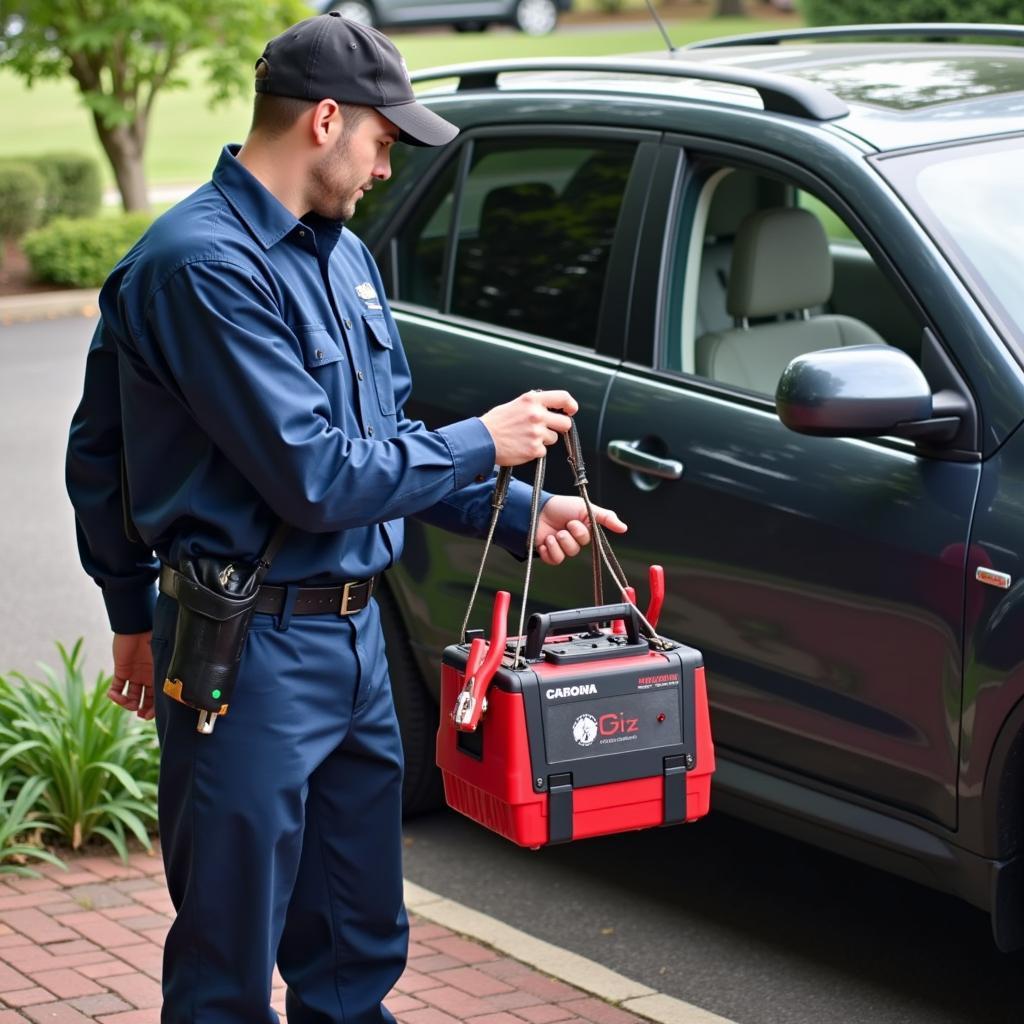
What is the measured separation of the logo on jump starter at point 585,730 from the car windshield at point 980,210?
1.24m

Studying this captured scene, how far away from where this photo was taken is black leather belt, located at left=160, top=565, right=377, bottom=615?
295 cm

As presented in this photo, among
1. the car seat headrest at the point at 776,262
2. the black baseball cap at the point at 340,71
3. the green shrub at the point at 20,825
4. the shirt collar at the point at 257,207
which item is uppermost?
the black baseball cap at the point at 340,71

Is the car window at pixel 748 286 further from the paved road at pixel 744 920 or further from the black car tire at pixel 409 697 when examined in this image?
the paved road at pixel 744 920

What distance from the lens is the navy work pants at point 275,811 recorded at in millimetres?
2932

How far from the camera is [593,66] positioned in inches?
193

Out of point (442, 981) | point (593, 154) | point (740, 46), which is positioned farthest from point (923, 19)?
point (442, 981)

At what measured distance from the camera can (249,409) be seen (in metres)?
2.75

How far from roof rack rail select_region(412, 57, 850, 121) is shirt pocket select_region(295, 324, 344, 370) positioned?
1.62 metres

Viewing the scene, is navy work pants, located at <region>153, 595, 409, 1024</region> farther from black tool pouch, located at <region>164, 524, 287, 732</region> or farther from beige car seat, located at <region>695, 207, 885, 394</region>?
beige car seat, located at <region>695, 207, 885, 394</region>

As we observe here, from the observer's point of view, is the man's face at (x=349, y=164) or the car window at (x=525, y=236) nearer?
the man's face at (x=349, y=164)

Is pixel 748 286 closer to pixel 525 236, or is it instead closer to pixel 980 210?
pixel 525 236

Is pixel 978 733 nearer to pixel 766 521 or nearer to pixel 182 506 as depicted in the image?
pixel 766 521

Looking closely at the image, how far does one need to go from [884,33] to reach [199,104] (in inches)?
1263

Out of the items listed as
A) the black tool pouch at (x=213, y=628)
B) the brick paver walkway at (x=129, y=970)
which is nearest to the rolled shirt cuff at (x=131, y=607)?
the black tool pouch at (x=213, y=628)
